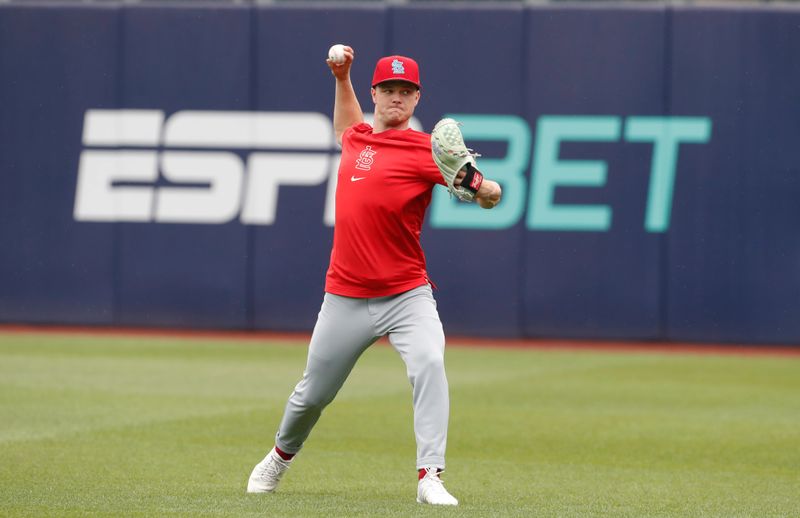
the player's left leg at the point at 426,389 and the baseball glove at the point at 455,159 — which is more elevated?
the baseball glove at the point at 455,159

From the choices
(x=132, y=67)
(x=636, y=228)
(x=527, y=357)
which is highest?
(x=132, y=67)

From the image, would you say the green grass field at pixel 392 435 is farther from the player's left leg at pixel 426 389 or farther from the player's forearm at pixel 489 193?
the player's forearm at pixel 489 193

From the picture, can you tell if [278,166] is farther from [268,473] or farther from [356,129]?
[268,473]

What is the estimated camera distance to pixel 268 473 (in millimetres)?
6973

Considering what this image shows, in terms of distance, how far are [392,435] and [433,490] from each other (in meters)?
3.24

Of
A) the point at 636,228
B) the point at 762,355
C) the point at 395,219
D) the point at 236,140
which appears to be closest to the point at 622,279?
the point at 636,228

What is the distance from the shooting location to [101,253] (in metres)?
17.8

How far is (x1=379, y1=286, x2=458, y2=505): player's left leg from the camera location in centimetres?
646

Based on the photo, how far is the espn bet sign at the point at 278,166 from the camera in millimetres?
16969

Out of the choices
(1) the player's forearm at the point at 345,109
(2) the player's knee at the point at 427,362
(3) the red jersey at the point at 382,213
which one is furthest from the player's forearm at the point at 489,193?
(1) the player's forearm at the point at 345,109

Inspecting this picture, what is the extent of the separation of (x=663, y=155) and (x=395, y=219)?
1081 centimetres

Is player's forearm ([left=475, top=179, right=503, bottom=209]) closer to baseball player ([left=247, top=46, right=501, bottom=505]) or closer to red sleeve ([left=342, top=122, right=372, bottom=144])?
baseball player ([left=247, top=46, right=501, bottom=505])

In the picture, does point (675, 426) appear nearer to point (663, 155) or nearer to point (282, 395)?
point (282, 395)

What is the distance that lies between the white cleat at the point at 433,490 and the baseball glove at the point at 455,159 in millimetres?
1294
